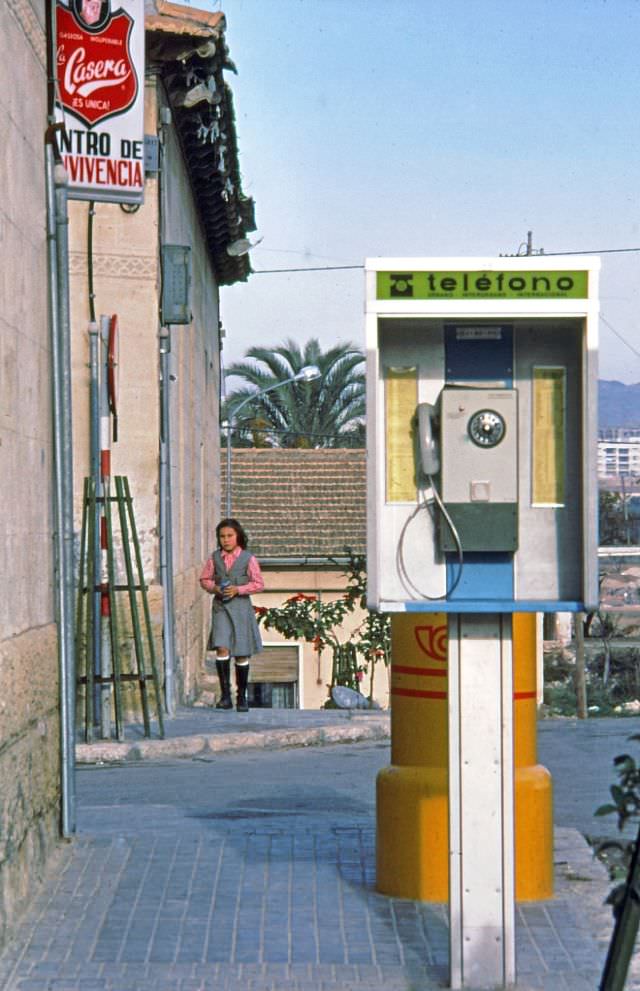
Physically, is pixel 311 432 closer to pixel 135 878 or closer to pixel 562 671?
pixel 562 671

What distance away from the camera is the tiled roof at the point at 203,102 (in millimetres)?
16562

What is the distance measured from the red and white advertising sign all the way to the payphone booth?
549cm

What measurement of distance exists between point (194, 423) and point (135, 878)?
15639 millimetres

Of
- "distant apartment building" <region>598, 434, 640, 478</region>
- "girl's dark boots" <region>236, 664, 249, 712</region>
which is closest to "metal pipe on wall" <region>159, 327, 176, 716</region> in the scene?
"girl's dark boots" <region>236, 664, 249, 712</region>

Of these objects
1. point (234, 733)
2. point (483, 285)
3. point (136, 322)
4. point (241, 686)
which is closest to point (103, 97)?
point (136, 322)

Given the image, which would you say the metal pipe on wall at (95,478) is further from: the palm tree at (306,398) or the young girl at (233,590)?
the palm tree at (306,398)

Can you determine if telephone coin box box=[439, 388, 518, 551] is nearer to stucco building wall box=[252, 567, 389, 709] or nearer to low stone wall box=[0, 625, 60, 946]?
low stone wall box=[0, 625, 60, 946]

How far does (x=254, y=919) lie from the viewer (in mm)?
6828

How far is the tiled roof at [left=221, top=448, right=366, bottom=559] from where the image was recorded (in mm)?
35312

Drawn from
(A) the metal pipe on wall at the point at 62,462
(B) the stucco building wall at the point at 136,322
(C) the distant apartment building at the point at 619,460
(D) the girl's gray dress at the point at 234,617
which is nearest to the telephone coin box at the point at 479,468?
(A) the metal pipe on wall at the point at 62,462

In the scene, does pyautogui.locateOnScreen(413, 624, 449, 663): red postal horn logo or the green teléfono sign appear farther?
pyautogui.locateOnScreen(413, 624, 449, 663): red postal horn logo

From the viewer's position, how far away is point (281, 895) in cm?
723

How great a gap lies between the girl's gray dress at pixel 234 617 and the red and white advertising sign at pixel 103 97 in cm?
521

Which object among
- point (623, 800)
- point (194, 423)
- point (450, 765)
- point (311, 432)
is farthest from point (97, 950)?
point (311, 432)
